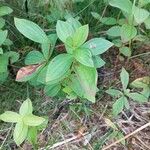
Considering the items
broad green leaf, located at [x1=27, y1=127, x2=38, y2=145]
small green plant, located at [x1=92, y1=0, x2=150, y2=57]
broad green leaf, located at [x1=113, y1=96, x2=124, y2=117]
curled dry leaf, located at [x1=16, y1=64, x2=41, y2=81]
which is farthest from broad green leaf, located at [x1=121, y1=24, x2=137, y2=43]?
broad green leaf, located at [x1=27, y1=127, x2=38, y2=145]

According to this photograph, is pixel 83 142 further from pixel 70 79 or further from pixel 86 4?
pixel 86 4

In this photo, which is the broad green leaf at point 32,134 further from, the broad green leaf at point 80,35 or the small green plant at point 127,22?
the small green plant at point 127,22

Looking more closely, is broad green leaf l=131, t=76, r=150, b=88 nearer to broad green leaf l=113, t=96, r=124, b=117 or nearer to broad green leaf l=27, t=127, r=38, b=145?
broad green leaf l=113, t=96, r=124, b=117

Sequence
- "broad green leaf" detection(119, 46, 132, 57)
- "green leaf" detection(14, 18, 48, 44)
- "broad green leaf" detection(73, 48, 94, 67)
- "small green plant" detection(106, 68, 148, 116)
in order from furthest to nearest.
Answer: "broad green leaf" detection(119, 46, 132, 57), "small green plant" detection(106, 68, 148, 116), "green leaf" detection(14, 18, 48, 44), "broad green leaf" detection(73, 48, 94, 67)

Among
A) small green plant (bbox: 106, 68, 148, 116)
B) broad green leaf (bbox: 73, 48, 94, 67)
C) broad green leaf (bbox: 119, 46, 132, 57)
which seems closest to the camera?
broad green leaf (bbox: 73, 48, 94, 67)

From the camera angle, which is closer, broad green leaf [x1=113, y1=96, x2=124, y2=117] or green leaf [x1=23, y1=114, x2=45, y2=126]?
green leaf [x1=23, y1=114, x2=45, y2=126]

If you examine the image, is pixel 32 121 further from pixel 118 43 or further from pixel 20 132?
pixel 118 43

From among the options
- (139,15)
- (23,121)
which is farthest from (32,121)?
(139,15)
